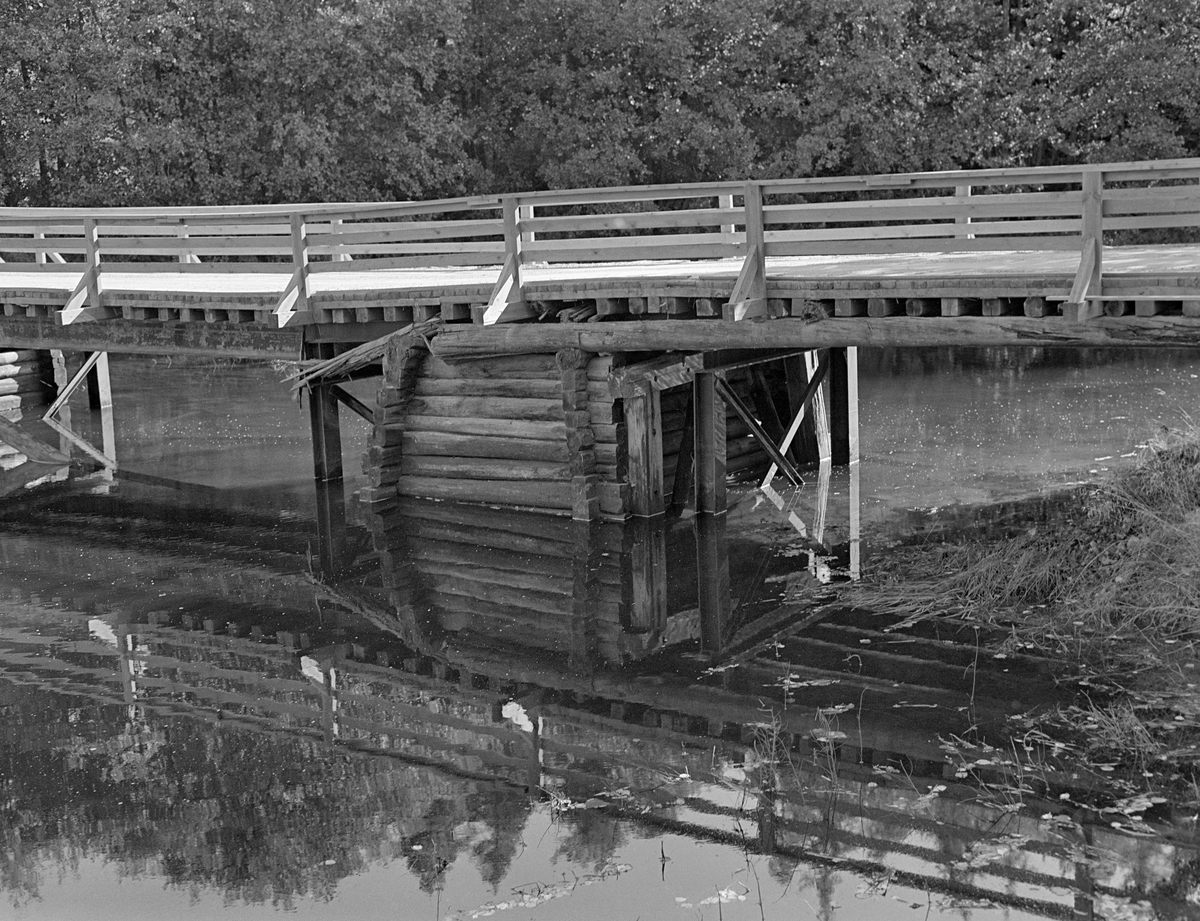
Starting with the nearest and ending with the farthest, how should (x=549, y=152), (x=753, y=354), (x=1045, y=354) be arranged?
(x=753, y=354), (x=1045, y=354), (x=549, y=152)

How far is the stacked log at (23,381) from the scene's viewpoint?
22.9 meters

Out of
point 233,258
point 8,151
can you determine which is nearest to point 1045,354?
point 233,258

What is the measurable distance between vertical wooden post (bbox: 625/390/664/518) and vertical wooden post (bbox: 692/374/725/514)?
0.40 m

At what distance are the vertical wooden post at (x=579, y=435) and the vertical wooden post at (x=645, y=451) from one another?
39 cm

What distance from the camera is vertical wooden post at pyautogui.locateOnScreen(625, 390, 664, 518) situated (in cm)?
1350

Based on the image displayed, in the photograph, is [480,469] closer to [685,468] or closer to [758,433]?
[685,468]

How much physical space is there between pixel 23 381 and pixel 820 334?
16.3 metres

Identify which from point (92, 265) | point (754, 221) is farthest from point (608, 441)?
point (92, 265)

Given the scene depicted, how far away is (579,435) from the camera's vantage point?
1357 cm

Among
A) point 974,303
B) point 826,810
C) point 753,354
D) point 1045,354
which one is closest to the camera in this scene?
point 826,810

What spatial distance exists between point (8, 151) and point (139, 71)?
3175 mm

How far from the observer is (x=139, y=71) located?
28.6 m

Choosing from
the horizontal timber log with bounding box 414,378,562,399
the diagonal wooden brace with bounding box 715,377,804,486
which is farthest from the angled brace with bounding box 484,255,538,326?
the diagonal wooden brace with bounding box 715,377,804,486

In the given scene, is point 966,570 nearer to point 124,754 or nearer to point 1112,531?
point 1112,531
